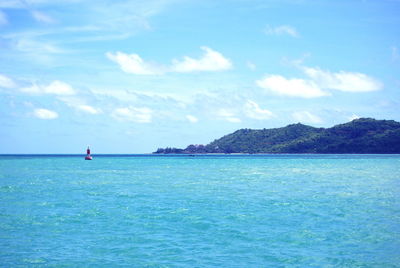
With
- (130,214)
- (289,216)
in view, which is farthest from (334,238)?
(130,214)

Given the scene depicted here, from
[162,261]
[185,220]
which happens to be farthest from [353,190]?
[162,261]

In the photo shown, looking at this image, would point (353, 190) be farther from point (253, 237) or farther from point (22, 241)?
point (22, 241)

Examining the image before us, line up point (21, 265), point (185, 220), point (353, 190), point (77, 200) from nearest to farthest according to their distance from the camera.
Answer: point (21, 265) → point (185, 220) → point (77, 200) → point (353, 190)

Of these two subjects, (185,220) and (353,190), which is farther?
(353,190)

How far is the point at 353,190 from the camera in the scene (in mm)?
45656

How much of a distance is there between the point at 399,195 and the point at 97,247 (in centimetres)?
3121

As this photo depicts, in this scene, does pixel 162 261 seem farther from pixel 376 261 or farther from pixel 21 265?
pixel 376 261

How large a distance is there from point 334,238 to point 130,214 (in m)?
14.0

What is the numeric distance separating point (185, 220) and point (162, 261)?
9.37 m

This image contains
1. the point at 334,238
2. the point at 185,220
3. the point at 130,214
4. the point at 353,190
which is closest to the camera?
the point at 334,238

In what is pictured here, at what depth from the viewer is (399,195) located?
40062 millimetres

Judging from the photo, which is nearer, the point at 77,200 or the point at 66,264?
the point at 66,264

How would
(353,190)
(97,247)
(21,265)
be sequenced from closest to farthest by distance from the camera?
(21,265) < (97,247) < (353,190)

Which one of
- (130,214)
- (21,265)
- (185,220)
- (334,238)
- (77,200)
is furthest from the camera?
(77,200)
